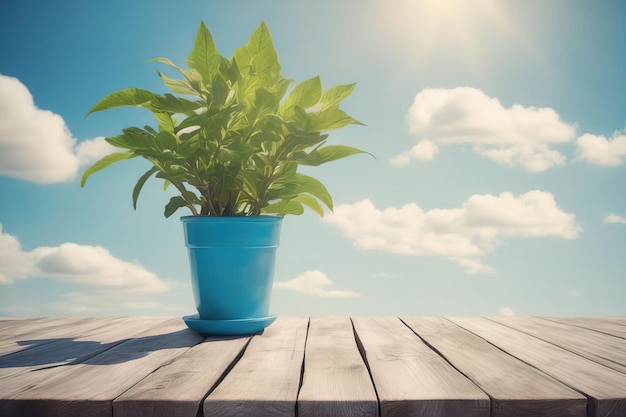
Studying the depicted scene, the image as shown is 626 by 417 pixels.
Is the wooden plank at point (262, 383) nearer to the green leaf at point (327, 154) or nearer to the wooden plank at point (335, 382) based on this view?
the wooden plank at point (335, 382)

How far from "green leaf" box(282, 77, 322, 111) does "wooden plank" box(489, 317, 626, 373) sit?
834 mm

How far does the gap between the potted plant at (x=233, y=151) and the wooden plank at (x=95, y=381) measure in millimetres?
184

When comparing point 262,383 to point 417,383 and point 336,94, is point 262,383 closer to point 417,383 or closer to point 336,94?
point 417,383

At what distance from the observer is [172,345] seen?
1.15 m

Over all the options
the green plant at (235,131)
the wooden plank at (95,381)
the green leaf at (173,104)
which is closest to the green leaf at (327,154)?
the green plant at (235,131)

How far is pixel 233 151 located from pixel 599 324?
1.26 metres

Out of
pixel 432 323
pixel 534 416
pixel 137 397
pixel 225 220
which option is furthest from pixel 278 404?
pixel 432 323

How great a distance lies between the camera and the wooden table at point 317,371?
704mm

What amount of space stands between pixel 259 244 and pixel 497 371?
644 millimetres

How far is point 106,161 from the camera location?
1.37 meters

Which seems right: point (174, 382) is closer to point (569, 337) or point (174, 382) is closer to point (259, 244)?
point (259, 244)

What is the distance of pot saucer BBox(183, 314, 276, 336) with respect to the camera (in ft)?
4.17

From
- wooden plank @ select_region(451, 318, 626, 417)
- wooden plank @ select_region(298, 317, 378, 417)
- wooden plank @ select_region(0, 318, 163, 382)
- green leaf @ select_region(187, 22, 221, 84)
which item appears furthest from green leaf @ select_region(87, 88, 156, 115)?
wooden plank @ select_region(451, 318, 626, 417)

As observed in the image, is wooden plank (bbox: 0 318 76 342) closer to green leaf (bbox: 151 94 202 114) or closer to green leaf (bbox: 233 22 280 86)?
green leaf (bbox: 151 94 202 114)
